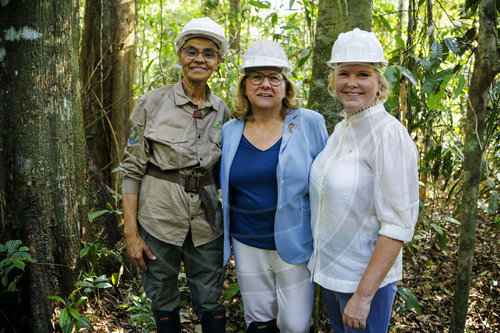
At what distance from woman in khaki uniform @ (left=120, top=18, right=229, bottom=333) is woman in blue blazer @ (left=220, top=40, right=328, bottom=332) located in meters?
0.15

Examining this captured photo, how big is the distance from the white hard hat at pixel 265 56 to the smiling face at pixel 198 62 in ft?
0.83

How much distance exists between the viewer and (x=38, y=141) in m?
2.47

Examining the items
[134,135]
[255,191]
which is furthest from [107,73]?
[255,191]

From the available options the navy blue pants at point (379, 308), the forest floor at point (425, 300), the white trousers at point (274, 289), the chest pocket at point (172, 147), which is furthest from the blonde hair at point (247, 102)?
the forest floor at point (425, 300)

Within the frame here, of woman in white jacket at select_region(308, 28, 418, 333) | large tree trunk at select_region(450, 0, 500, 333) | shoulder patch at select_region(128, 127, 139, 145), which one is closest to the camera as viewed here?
woman in white jacket at select_region(308, 28, 418, 333)

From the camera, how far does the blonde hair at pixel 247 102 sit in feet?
7.75

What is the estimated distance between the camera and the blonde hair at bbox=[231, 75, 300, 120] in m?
2.36

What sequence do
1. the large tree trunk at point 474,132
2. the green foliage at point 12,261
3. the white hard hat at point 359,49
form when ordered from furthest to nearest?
1. the large tree trunk at point 474,132
2. the green foliage at point 12,261
3. the white hard hat at point 359,49

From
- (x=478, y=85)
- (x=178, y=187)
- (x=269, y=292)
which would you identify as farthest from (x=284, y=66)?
(x=269, y=292)

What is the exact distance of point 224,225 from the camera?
7.79 ft

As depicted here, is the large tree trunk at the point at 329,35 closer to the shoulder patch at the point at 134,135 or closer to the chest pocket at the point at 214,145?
the chest pocket at the point at 214,145

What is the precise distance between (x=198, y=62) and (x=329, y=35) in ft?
3.06

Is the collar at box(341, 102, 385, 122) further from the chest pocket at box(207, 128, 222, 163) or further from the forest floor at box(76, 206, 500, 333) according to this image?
the forest floor at box(76, 206, 500, 333)

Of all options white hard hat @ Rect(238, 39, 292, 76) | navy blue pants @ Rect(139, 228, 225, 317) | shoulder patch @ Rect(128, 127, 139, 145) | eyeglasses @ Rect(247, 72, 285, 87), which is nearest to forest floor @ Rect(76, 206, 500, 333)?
navy blue pants @ Rect(139, 228, 225, 317)
